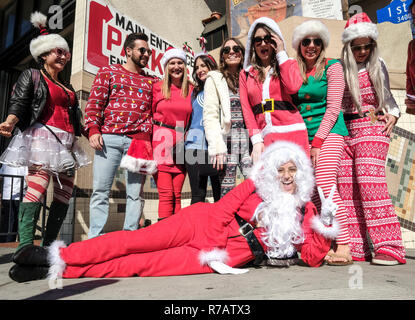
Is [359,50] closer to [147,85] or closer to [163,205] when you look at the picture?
[147,85]

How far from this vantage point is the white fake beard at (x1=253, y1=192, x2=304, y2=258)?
2047 mm

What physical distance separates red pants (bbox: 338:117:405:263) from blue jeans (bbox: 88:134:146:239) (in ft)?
6.48

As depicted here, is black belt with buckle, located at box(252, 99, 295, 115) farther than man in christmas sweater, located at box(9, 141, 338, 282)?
Yes

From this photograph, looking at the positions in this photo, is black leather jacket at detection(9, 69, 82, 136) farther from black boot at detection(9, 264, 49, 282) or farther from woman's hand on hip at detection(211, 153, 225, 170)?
woman's hand on hip at detection(211, 153, 225, 170)

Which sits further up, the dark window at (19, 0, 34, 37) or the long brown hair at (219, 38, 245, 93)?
the dark window at (19, 0, 34, 37)

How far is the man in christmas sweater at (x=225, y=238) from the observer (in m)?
1.82

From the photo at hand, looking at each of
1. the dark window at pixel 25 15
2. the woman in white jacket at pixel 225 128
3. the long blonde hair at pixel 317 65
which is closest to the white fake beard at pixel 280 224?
the woman in white jacket at pixel 225 128

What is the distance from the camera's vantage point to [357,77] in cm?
250

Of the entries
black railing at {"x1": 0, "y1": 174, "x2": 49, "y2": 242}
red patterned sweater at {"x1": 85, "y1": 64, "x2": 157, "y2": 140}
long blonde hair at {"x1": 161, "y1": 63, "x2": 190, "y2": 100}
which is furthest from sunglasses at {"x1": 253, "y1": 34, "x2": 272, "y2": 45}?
black railing at {"x1": 0, "y1": 174, "x2": 49, "y2": 242}

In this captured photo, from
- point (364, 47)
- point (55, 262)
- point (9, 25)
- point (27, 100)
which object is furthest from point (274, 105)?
point (9, 25)

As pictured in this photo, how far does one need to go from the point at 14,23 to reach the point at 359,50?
398 inches

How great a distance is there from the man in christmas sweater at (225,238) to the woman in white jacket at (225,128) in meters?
0.36

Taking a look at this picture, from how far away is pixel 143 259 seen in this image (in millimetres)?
1951

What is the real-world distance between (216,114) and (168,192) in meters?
0.87
